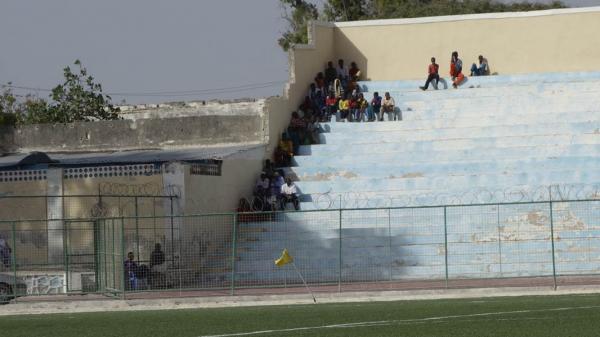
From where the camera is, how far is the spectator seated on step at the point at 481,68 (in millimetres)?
38156

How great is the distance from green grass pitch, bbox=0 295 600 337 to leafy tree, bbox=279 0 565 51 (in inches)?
1499

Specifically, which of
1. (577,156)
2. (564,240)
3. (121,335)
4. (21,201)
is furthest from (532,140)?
(121,335)

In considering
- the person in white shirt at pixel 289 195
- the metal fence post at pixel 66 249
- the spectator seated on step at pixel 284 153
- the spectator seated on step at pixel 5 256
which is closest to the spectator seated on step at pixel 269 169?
the spectator seated on step at pixel 284 153

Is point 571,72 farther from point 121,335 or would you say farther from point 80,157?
point 121,335

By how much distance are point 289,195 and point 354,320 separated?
1473 cm

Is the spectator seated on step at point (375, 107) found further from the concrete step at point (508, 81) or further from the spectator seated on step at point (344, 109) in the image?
the concrete step at point (508, 81)

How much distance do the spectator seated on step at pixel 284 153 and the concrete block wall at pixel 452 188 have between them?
409mm

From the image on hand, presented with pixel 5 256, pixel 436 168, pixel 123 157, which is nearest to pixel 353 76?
pixel 436 168

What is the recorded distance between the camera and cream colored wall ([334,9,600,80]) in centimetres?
3819

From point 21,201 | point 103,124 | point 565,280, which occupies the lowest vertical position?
point 565,280

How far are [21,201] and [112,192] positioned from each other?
2586 mm

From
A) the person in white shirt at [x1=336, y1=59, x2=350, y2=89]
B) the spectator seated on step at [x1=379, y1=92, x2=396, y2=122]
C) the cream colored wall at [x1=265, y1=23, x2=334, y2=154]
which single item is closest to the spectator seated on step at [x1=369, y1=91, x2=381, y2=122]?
the spectator seated on step at [x1=379, y1=92, x2=396, y2=122]

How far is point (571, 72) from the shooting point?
122ft

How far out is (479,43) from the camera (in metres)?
39.1
